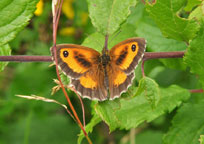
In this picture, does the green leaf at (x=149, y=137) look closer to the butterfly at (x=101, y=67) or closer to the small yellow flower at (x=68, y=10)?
the small yellow flower at (x=68, y=10)

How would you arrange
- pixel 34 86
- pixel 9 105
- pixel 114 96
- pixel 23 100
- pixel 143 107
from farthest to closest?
pixel 34 86 → pixel 23 100 → pixel 9 105 → pixel 143 107 → pixel 114 96

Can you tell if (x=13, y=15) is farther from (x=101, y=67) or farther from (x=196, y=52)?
(x=196, y=52)

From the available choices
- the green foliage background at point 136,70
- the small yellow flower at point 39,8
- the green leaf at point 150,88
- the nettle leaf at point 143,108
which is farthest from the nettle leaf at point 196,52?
the small yellow flower at point 39,8

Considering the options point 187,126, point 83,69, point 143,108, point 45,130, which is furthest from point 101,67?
point 45,130

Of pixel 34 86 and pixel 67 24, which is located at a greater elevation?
pixel 67 24

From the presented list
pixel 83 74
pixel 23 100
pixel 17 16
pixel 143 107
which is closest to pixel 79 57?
pixel 83 74

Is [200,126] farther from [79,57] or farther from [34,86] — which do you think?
[34,86]
